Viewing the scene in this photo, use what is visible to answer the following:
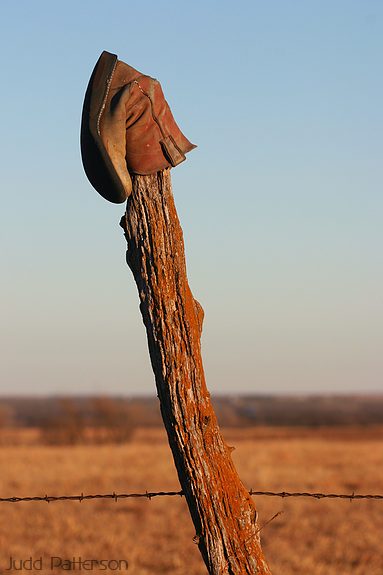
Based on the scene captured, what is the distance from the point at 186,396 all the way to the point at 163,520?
1403 cm

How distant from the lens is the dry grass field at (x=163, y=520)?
44.8ft

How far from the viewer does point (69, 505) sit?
63.8ft

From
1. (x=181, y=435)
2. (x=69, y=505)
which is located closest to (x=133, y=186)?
(x=181, y=435)

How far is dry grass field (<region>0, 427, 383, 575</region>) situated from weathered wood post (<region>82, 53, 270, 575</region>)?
902 centimetres

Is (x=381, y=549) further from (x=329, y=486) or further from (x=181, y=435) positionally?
(x=181, y=435)

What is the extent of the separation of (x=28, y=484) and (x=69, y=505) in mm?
4459

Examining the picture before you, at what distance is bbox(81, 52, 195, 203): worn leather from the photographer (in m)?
3.92

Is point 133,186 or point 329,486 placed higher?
point 133,186
